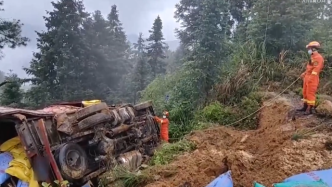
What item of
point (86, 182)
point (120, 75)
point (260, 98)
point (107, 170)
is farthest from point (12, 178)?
point (120, 75)

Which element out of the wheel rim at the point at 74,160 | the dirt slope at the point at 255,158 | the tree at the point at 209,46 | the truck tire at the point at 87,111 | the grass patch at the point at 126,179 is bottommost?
the grass patch at the point at 126,179

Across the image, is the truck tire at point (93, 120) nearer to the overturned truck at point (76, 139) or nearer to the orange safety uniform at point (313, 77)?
the overturned truck at point (76, 139)

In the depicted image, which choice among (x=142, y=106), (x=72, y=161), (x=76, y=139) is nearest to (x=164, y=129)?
(x=142, y=106)

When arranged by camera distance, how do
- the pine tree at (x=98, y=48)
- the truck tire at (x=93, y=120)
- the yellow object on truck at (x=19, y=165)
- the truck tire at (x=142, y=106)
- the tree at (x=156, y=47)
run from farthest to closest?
the tree at (x=156, y=47) < the pine tree at (x=98, y=48) < the truck tire at (x=142, y=106) < the truck tire at (x=93, y=120) < the yellow object on truck at (x=19, y=165)

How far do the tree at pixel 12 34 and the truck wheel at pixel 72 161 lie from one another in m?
16.6

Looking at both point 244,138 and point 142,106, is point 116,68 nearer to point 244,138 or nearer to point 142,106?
point 142,106

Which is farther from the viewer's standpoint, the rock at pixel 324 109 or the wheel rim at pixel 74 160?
the rock at pixel 324 109

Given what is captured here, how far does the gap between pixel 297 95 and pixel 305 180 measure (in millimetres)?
5681

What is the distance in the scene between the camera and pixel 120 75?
102 feet

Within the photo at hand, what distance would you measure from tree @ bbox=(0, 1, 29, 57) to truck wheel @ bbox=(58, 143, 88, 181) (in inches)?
652

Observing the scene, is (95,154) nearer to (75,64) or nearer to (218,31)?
(218,31)

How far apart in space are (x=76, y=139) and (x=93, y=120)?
495 millimetres

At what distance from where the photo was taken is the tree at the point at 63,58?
24.5m

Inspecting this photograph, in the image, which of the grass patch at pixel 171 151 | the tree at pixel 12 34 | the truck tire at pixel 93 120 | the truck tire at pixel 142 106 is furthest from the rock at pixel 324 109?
the tree at pixel 12 34
